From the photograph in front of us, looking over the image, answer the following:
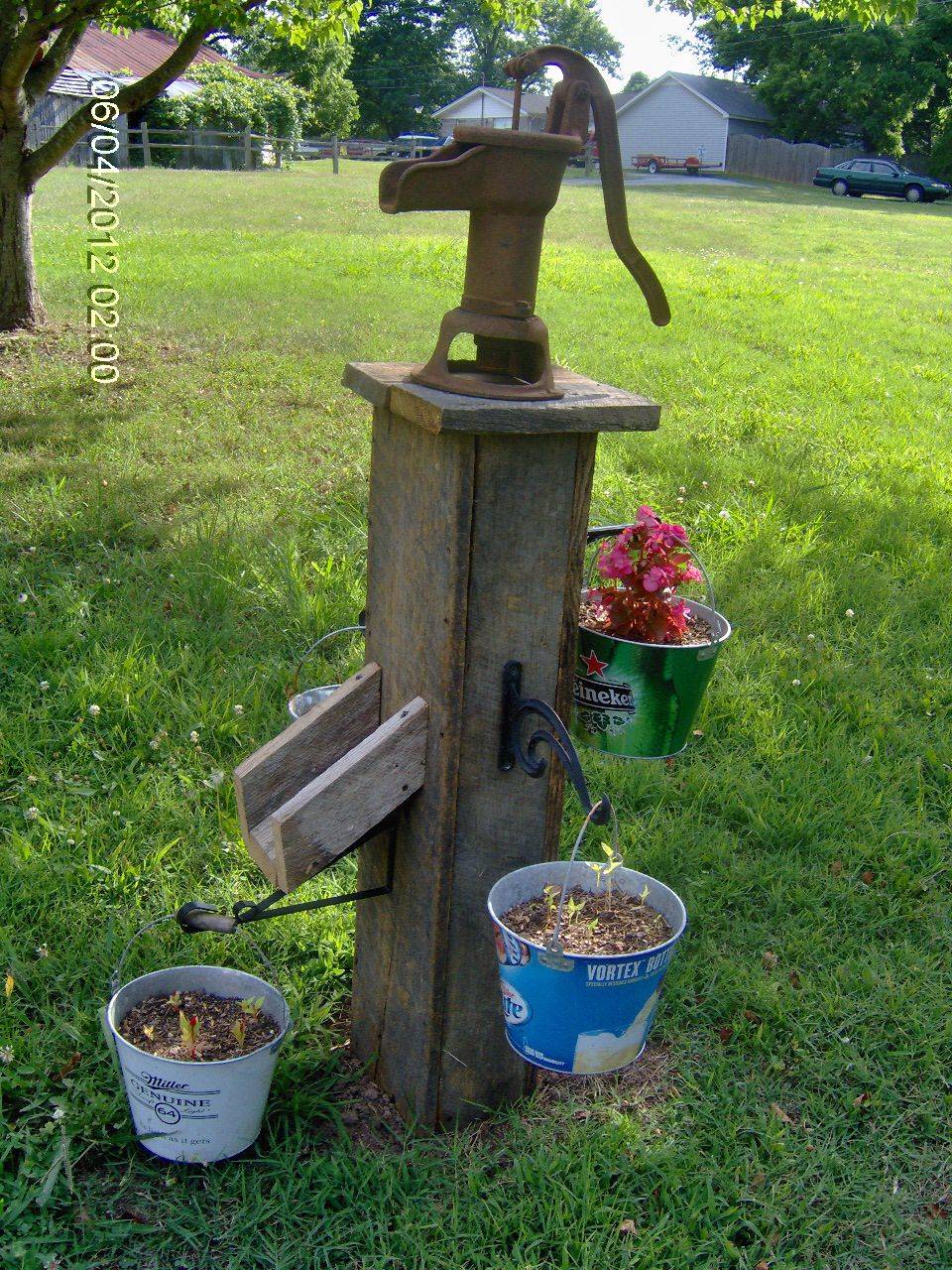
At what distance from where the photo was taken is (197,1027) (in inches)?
86.2

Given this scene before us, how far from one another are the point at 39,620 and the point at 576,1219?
2766 millimetres

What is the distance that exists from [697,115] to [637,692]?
53.2 meters

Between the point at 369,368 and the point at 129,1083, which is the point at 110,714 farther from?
the point at 369,368

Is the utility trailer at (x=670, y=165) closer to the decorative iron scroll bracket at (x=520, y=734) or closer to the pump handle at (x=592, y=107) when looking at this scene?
the pump handle at (x=592, y=107)

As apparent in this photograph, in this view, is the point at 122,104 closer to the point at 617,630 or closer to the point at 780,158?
the point at 617,630

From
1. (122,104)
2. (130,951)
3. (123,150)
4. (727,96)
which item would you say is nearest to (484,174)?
(130,951)

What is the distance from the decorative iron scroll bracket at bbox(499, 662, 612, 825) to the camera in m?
1.93

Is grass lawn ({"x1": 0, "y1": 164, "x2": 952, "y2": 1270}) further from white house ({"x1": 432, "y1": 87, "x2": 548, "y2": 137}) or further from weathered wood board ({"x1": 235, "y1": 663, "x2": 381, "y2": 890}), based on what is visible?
white house ({"x1": 432, "y1": 87, "x2": 548, "y2": 137})

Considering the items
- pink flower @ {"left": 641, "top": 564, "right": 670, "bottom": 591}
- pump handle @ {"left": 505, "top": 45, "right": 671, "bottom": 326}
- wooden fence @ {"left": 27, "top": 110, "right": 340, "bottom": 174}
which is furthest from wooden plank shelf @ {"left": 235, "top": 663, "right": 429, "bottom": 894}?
wooden fence @ {"left": 27, "top": 110, "right": 340, "bottom": 174}

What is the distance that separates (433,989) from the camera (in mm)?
2139

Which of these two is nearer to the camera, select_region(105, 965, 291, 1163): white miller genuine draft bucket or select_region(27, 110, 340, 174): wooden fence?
select_region(105, 965, 291, 1163): white miller genuine draft bucket

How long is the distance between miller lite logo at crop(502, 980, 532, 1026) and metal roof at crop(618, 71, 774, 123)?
51991 millimetres

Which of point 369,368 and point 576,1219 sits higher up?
point 369,368

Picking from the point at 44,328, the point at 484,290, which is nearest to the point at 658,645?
the point at 484,290
